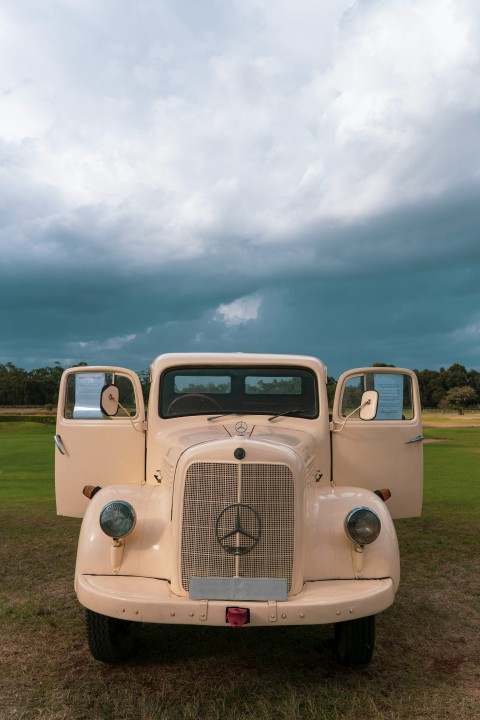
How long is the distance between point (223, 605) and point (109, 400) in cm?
272

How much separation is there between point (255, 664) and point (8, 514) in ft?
25.7

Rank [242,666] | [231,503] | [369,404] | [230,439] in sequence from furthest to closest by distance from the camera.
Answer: [369,404]
[242,666]
[230,439]
[231,503]

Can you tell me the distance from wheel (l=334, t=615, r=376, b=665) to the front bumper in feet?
1.37

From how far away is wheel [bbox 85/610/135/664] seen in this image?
484 cm

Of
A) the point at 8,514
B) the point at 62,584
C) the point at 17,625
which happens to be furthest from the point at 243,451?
the point at 8,514

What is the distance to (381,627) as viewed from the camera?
235 inches

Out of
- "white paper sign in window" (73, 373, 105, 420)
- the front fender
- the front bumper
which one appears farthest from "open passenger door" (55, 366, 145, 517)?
the front fender

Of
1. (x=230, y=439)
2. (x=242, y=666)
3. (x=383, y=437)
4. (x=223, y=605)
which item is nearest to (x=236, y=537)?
(x=223, y=605)

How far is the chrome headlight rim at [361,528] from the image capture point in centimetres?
477

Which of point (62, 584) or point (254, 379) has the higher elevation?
point (254, 379)

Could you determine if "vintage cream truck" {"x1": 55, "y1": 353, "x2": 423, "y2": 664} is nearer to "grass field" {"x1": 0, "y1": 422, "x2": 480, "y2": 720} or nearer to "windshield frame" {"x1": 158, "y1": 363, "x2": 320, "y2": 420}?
"windshield frame" {"x1": 158, "y1": 363, "x2": 320, "y2": 420}

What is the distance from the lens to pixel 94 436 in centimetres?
700

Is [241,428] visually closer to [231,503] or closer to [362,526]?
[231,503]

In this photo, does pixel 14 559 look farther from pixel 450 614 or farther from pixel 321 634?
pixel 450 614
